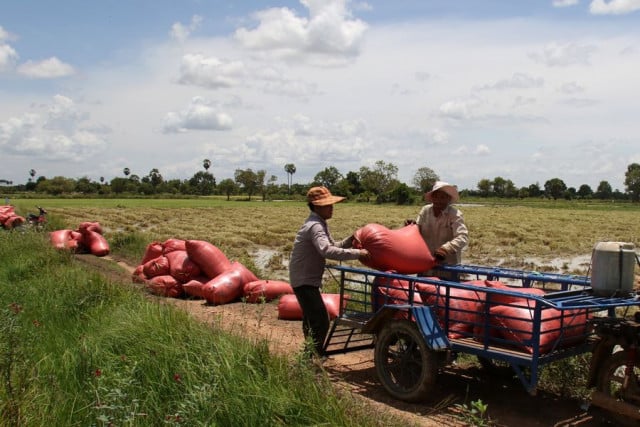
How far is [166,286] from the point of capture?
9.70 m

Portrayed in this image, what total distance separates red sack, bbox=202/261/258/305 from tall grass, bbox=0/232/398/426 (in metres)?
2.54

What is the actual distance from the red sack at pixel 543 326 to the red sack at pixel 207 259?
580 cm

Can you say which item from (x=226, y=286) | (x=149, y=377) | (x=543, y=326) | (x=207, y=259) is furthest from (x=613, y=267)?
(x=207, y=259)

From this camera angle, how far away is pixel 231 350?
457 cm

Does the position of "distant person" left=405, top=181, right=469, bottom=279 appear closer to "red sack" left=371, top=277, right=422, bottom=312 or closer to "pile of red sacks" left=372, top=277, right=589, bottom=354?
"red sack" left=371, top=277, right=422, bottom=312

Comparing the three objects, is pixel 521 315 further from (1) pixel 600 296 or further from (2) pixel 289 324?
(2) pixel 289 324

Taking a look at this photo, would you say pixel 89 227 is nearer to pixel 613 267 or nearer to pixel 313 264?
pixel 313 264

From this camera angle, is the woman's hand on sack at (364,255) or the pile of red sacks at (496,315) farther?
the woman's hand on sack at (364,255)

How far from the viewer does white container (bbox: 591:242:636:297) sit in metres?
4.24

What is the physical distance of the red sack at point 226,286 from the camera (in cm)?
894

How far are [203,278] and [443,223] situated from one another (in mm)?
4947

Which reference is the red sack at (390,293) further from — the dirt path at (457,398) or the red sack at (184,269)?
the red sack at (184,269)

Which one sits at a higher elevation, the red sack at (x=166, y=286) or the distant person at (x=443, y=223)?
the distant person at (x=443, y=223)

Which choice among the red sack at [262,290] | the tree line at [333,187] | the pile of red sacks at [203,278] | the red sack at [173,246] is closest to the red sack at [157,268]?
the pile of red sacks at [203,278]
